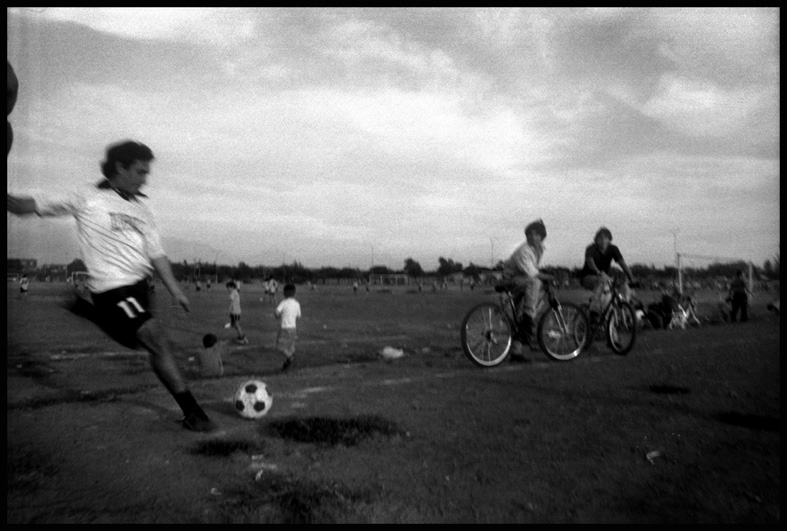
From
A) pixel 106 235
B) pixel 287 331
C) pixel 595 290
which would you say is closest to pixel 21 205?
pixel 106 235

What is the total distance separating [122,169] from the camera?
4.11 m

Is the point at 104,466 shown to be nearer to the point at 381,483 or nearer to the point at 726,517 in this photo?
the point at 381,483

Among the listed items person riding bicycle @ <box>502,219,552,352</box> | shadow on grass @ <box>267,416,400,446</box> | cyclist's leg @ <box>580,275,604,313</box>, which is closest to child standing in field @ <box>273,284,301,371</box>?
person riding bicycle @ <box>502,219,552,352</box>

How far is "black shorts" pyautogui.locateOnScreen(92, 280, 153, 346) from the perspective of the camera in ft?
13.0

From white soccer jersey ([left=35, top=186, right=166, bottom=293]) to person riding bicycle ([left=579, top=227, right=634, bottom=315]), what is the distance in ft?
23.8

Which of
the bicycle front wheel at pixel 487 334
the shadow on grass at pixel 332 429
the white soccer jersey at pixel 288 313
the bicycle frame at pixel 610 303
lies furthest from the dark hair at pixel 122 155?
the bicycle frame at pixel 610 303

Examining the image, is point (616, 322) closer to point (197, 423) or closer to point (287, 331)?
point (287, 331)

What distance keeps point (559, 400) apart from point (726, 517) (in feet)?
8.61

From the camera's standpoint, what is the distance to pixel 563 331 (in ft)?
27.5

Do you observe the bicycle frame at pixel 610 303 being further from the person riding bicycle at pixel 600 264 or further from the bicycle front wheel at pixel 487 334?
the bicycle front wheel at pixel 487 334

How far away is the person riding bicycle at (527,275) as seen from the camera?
7855 mm

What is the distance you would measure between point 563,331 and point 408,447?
198 inches

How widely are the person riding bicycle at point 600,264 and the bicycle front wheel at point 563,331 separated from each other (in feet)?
3.04
